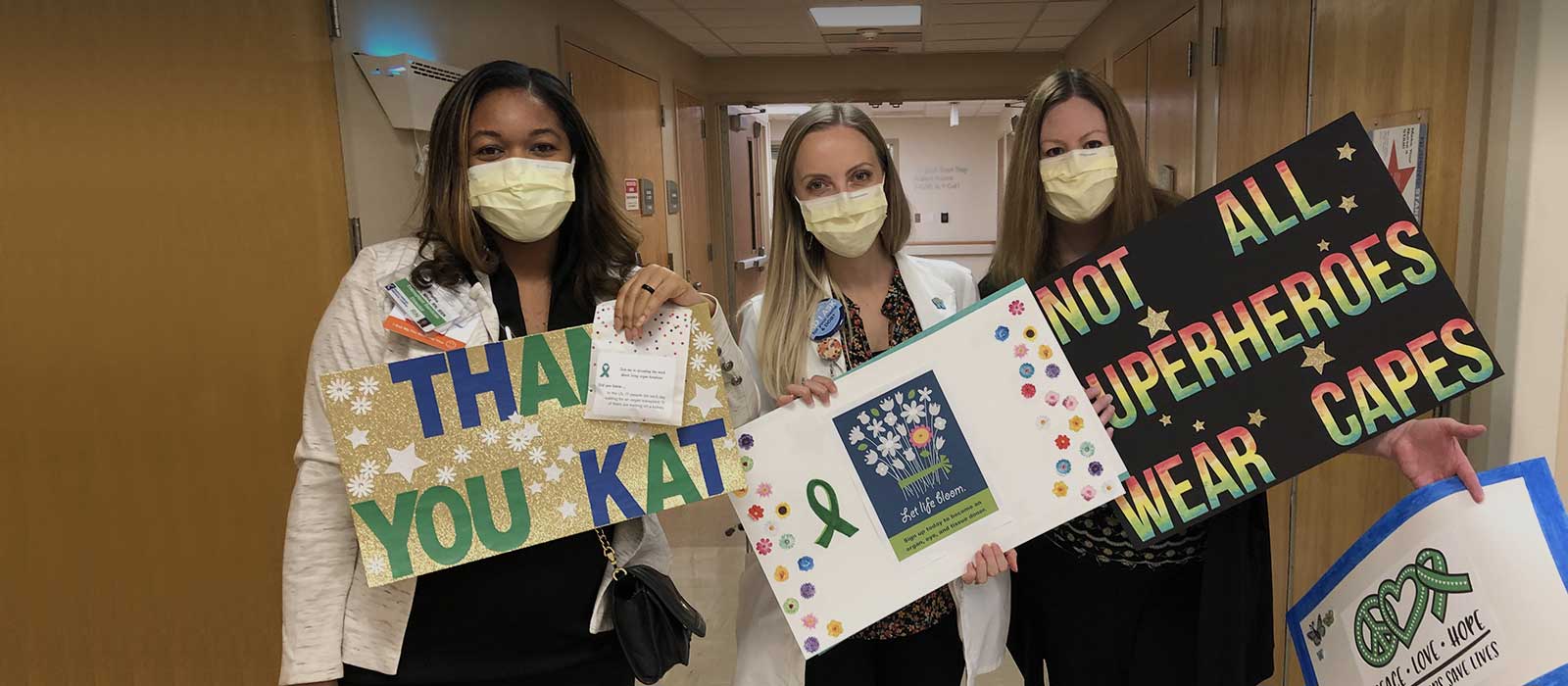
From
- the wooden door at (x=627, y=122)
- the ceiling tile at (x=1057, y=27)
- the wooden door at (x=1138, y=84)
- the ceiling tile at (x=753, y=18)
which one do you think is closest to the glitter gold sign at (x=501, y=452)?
the wooden door at (x=627, y=122)

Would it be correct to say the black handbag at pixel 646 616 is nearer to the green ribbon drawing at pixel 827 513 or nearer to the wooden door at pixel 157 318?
the green ribbon drawing at pixel 827 513

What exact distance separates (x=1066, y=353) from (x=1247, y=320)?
25 centimetres

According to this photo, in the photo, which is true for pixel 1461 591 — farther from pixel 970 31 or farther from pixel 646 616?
pixel 970 31

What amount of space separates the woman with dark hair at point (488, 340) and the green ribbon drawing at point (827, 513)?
18 centimetres

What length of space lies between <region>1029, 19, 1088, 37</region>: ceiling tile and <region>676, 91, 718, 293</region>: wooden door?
236cm

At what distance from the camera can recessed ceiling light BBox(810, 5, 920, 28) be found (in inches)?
200

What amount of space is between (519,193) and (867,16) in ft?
14.6

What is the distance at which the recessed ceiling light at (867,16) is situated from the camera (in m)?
5.09

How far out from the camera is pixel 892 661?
1.49 metres

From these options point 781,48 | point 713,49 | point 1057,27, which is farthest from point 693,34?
point 1057,27

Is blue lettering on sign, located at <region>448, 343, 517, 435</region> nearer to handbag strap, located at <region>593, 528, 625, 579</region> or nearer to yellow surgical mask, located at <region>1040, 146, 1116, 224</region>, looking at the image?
handbag strap, located at <region>593, 528, 625, 579</region>

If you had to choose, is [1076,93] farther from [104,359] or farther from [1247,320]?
[104,359]

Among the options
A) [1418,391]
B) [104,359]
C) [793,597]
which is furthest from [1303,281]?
[104,359]

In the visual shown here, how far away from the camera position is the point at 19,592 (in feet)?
6.66
